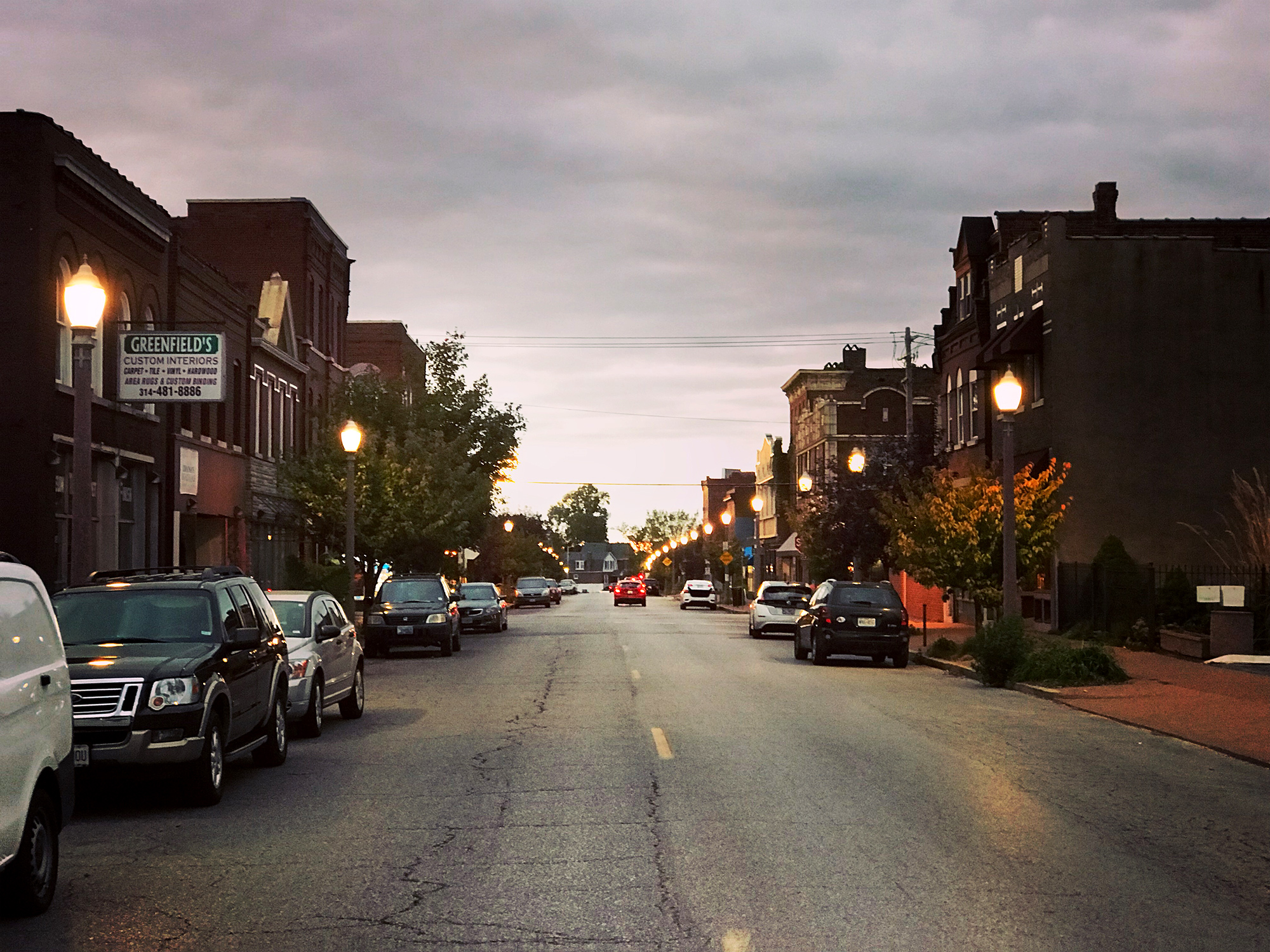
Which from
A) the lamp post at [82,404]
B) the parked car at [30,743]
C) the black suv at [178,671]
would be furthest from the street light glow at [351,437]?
the parked car at [30,743]

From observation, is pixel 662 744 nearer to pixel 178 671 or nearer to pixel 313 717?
pixel 313 717

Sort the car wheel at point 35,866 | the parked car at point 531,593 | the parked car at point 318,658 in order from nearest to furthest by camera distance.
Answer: the car wheel at point 35,866 < the parked car at point 318,658 < the parked car at point 531,593

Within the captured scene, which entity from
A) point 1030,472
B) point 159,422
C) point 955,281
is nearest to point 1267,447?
point 1030,472

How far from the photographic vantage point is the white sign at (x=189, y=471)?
113 feet

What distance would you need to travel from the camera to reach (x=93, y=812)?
11.3 meters

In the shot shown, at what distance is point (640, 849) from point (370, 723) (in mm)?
8777

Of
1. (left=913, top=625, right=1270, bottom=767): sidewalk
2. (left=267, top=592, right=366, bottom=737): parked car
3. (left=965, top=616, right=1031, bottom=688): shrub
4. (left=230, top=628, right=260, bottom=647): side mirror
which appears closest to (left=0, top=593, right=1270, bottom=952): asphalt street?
(left=267, top=592, right=366, bottom=737): parked car

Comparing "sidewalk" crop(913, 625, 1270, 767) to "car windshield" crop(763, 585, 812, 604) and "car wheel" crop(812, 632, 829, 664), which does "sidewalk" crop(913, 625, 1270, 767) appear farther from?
"car windshield" crop(763, 585, 812, 604)

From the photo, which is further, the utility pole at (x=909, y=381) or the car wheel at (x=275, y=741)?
the utility pole at (x=909, y=381)

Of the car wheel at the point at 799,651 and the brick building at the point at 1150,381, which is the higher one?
the brick building at the point at 1150,381

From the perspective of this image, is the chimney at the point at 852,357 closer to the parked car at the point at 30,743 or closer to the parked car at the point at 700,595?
the parked car at the point at 700,595

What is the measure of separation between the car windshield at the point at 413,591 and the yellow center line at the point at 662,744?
16119 millimetres

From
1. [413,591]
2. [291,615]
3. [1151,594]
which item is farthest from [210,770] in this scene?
[1151,594]

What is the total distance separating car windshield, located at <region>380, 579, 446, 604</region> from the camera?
104 ft
